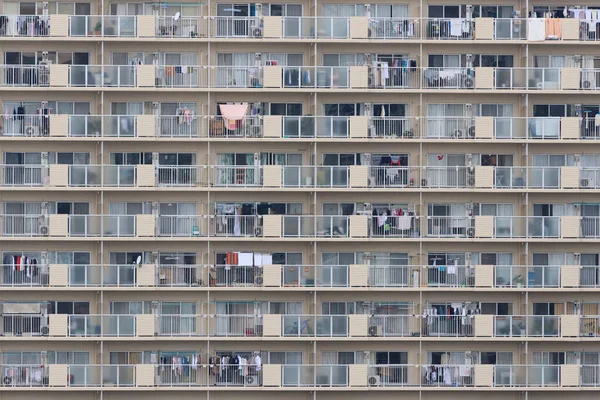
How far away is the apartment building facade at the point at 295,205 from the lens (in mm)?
76438

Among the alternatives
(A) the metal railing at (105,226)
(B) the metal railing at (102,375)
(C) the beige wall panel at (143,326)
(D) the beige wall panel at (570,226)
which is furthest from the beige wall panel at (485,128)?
(B) the metal railing at (102,375)

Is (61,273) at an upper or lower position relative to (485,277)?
upper

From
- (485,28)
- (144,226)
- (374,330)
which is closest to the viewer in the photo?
(144,226)

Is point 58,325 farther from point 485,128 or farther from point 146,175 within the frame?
point 485,128

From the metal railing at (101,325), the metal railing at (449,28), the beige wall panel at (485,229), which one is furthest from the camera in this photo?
the metal railing at (449,28)

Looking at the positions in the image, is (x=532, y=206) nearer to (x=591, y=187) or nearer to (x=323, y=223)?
(x=591, y=187)

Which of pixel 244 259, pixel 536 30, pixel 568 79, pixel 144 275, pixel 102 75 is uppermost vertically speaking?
pixel 536 30

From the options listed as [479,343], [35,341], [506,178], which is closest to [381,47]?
[506,178]

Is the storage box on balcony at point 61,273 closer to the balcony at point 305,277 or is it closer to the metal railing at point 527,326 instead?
the balcony at point 305,277

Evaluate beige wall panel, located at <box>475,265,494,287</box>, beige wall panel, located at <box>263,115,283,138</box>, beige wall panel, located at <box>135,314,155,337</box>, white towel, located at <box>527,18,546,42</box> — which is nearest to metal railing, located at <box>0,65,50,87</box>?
beige wall panel, located at <box>263,115,283,138</box>

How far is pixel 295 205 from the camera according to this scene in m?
77.6

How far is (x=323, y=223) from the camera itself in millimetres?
76812

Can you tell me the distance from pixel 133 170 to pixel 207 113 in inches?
145

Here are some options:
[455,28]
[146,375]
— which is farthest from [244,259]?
[455,28]
